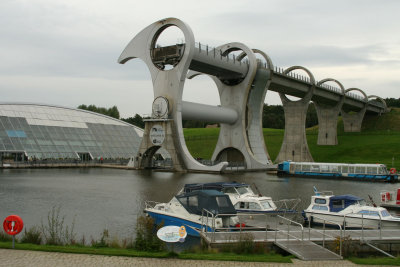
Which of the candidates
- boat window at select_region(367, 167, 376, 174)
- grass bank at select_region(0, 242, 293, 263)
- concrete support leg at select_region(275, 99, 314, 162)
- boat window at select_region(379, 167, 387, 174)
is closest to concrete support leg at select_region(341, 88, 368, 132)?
concrete support leg at select_region(275, 99, 314, 162)

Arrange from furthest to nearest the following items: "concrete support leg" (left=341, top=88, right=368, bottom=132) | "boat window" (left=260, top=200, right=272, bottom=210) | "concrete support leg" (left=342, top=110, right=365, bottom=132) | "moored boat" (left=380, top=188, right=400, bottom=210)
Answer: "concrete support leg" (left=342, top=110, right=365, bottom=132) → "concrete support leg" (left=341, top=88, right=368, bottom=132) → "moored boat" (left=380, top=188, right=400, bottom=210) → "boat window" (left=260, top=200, right=272, bottom=210)

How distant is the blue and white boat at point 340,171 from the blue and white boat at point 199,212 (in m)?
36.6

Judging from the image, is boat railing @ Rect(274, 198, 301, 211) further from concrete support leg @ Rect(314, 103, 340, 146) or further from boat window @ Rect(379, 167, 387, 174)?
concrete support leg @ Rect(314, 103, 340, 146)

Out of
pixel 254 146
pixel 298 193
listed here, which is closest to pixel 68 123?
pixel 254 146

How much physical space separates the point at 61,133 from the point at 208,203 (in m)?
55.5

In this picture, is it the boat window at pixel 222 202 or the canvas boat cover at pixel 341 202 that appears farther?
the canvas boat cover at pixel 341 202

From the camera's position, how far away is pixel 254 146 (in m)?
70.4

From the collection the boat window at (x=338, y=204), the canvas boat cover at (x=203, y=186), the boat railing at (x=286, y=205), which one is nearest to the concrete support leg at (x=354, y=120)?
the boat railing at (x=286, y=205)

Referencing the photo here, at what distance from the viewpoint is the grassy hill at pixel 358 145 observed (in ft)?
259

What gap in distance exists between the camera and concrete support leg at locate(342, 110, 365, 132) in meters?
112

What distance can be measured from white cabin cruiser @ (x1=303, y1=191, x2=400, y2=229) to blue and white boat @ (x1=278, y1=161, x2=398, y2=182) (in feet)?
98.8

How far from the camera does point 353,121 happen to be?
113 meters

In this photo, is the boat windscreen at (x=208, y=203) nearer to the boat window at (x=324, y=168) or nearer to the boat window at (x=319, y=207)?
the boat window at (x=319, y=207)

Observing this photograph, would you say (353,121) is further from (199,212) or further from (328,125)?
(199,212)
